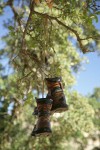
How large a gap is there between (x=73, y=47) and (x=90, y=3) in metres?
9.34

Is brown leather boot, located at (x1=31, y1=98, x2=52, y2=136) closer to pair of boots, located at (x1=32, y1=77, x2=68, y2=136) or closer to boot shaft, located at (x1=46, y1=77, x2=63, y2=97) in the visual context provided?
pair of boots, located at (x1=32, y1=77, x2=68, y2=136)

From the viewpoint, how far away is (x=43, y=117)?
335cm

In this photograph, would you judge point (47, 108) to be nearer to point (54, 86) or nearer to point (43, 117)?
point (43, 117)

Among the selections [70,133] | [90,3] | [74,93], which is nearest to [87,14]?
[90,3]

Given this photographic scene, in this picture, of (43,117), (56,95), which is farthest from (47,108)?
(56,95)

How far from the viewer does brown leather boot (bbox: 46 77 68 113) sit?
3377 mm

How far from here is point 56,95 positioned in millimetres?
3473

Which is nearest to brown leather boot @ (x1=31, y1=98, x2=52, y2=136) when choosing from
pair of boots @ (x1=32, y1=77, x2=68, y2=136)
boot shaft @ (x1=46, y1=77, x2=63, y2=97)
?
pair of boots @ (x1=32, y1=77, x2=68, y2=136)

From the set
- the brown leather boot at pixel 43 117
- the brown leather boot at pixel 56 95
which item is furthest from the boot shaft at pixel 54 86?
the brown leather boot at pixel 43 117

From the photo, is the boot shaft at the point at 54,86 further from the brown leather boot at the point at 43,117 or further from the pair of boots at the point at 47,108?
the brown leather boot at the point at 43,117

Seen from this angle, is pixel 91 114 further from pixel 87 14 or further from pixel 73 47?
pixel 87 14

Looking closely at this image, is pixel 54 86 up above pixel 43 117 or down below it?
above

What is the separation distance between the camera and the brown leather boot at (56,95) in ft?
11.1

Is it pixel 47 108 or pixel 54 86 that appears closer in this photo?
pixel 47 108
